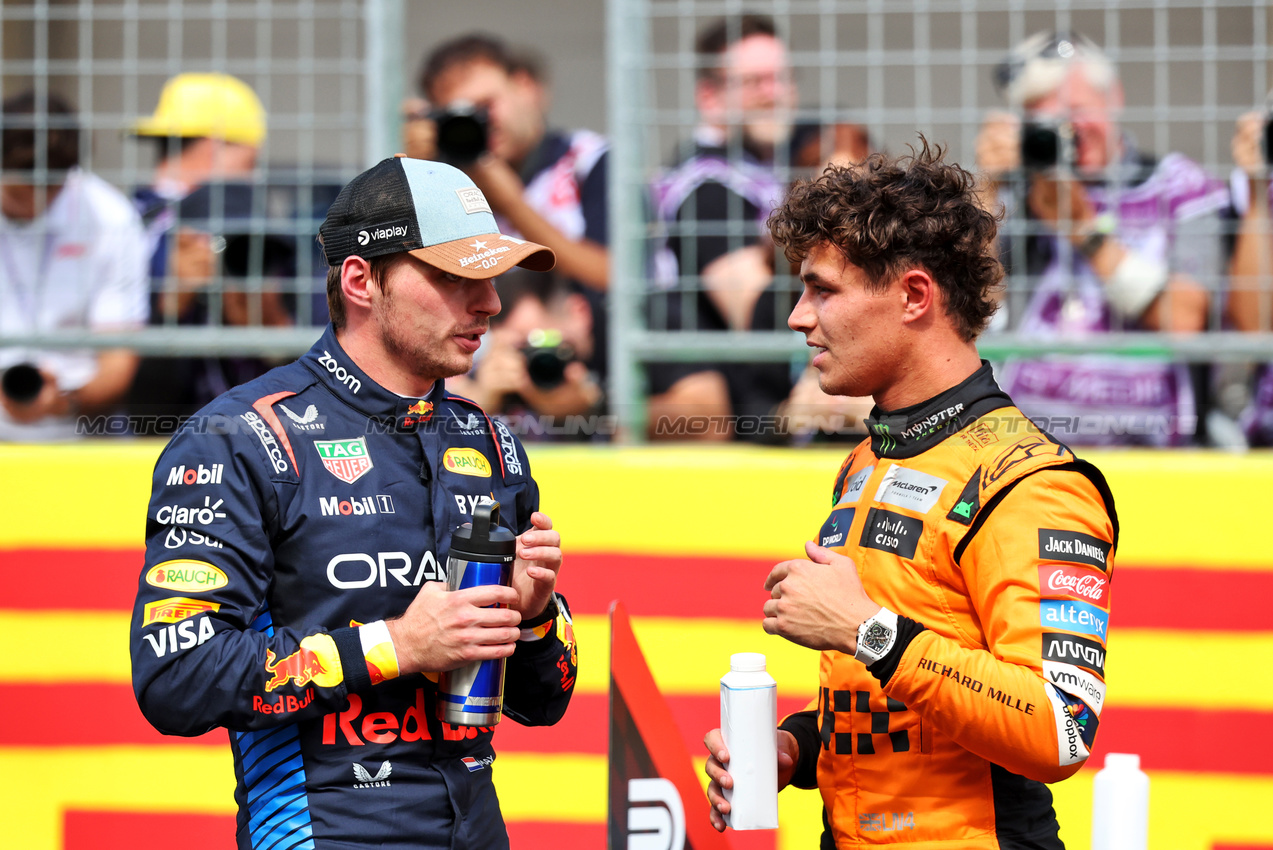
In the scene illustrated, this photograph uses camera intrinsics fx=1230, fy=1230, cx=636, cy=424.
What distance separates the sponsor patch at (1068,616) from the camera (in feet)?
6.59

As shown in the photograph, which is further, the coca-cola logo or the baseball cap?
the baseball cap

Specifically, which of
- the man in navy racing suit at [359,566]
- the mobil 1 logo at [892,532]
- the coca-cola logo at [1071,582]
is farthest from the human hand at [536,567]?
the coca-cola logo at [1071,582]

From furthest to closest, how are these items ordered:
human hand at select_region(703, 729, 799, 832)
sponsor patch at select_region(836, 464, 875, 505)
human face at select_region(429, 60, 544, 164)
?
1. human face at select_region(429, 60, 544, 164)
2. sponsor patch at select_region(836, 464, 875, 505)
3. human hand at select_region(703, 729, 799, 832)

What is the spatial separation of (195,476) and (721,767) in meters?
1.07

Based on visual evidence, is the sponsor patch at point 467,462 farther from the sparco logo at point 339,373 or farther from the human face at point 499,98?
the human face at point 499,98

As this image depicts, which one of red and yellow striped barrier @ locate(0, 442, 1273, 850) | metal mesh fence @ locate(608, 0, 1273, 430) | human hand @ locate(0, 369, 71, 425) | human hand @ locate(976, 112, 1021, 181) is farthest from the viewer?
human hand @ locate(0, 369, 71, 425)

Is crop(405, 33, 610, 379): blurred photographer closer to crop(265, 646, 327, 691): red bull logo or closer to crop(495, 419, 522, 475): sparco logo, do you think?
crop(495, 419, 522, 475): sparco logo

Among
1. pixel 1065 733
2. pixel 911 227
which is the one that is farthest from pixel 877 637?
pixel 911 227

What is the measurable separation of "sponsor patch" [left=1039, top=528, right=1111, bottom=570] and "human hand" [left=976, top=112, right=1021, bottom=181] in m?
1.73

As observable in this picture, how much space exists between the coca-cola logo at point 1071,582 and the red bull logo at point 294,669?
48.0 inches

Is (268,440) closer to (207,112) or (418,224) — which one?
(418,224)

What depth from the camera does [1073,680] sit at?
198cm

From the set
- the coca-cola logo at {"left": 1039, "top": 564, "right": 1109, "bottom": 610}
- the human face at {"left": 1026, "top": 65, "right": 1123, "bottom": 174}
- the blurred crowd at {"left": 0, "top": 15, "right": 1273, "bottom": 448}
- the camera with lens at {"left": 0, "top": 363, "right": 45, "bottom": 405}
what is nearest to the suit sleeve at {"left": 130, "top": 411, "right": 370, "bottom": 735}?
the coca-cola logo at {"left": 1039, "top": 564, "right": 1109, "bottom": 610}

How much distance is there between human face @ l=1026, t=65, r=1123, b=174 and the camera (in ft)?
11.6
